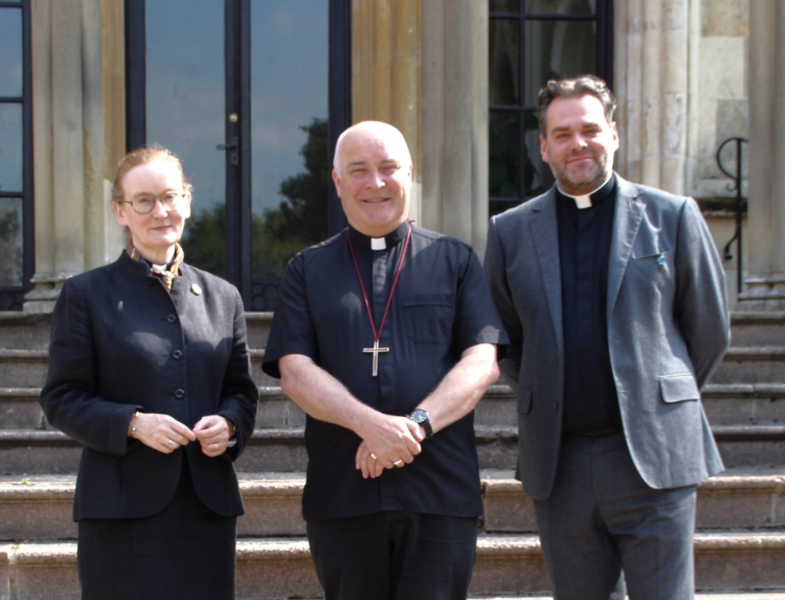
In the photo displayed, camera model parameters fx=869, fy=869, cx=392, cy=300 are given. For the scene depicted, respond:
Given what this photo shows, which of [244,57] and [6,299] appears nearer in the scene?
[6,299]

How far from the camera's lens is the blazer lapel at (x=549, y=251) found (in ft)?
8.29

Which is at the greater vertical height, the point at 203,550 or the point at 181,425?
the point at 181,425

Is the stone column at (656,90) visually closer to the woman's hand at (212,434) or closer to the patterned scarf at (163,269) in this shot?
the patterned scarf at (163,269)

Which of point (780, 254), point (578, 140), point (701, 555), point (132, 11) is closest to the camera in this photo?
point (578, 140)

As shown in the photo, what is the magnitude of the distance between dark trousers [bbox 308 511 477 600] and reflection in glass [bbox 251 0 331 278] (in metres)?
4.04

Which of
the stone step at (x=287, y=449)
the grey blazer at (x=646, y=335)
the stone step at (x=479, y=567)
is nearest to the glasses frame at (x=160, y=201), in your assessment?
the grey blazer at (x=646, y=335)

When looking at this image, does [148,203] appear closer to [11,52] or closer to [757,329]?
[757,329]

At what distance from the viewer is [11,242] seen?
5836 mm

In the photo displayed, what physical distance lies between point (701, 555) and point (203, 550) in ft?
7.35

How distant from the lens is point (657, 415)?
245 centimetres

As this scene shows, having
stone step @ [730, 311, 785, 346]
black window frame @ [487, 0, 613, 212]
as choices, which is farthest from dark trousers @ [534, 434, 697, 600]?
black window frame @ [487, 0, 613, 212]

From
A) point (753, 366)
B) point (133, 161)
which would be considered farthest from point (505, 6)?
point (133, 161)

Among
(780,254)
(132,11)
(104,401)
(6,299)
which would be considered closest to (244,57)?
(132,11)

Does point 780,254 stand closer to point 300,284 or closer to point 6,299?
point 300,284
